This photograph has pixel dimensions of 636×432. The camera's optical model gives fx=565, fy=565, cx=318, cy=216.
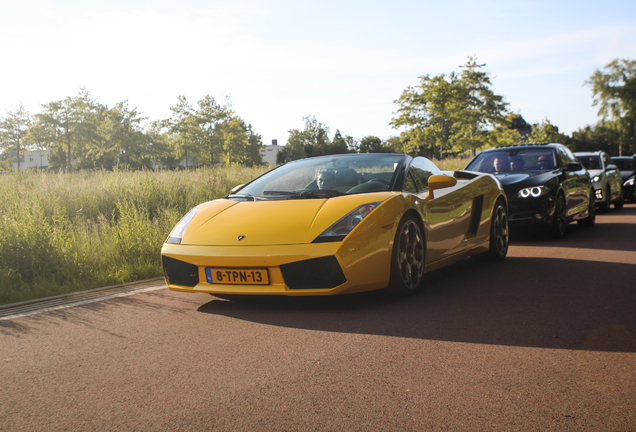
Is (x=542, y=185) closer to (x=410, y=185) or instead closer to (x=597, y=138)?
(x=410, y=185)

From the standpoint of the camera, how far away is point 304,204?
15.8 feet

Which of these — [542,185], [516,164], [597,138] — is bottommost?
[542,185]

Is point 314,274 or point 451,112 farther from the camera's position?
point 451,112

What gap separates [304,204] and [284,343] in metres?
1.47

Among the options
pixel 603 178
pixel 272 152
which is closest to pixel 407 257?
pixel 603 178

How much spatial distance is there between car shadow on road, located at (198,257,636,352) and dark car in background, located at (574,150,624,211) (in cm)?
919

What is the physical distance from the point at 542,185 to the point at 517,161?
45.1 inches

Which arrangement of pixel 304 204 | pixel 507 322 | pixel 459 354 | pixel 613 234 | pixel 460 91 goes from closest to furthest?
pixel 459 354
pixel 507 322
pixel 304 204
pixel 613 234
pixel 460 91

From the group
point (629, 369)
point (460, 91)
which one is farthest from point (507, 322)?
point (460, 91)

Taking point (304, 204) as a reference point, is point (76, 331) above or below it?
below

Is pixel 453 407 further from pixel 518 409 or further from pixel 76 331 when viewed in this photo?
pixel 76 331

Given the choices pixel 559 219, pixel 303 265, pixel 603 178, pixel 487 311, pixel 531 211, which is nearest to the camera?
pixel 303 265

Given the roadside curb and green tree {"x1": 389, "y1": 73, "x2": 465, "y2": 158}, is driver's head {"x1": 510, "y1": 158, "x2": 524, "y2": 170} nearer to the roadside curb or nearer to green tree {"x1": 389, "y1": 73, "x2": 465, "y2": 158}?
the roadside curb

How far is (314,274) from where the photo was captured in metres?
4.24
